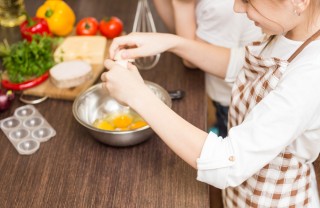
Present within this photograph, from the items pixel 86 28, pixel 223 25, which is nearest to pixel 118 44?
pixel 223 25

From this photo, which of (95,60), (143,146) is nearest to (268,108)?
(143,146)

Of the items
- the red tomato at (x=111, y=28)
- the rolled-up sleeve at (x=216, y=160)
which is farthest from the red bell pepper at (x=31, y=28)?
the rolled-up sleeve at (x=216, y=160)

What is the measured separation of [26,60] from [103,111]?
339 mm

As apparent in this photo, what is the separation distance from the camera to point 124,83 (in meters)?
0.97

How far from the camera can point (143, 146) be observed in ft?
3.81

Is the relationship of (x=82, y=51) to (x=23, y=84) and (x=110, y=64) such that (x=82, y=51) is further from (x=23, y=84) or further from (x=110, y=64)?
(x=110, y=64)

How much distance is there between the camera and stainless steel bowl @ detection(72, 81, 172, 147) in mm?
1096

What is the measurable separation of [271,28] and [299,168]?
0.38 meters

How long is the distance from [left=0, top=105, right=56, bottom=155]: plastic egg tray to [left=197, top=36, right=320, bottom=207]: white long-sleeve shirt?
1.78 feet

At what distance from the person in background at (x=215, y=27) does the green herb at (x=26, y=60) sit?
0.51m

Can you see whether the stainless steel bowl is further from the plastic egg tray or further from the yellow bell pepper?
the yellow bell pepper

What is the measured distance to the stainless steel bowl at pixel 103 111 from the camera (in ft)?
3.59

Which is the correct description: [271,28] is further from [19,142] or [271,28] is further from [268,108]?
[19,142]

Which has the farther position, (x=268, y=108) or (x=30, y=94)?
(x=30, y=94)
